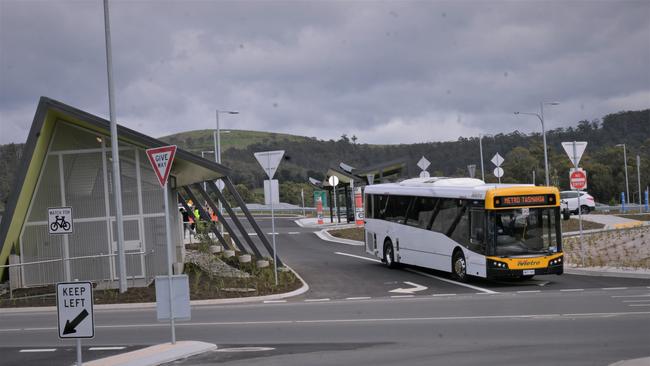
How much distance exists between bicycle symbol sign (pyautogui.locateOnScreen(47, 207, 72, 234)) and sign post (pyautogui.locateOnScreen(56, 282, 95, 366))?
26.7ft

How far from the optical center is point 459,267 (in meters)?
22.7

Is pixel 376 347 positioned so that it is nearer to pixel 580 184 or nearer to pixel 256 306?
pixel 256 306

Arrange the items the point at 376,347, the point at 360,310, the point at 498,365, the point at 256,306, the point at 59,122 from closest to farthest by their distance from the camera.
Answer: the point at 498,365, the point at 376,347, the point at 360,310, the point at 256,306, the point at 59,122

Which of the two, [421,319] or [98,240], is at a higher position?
[98,240]

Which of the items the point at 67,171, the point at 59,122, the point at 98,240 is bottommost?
the point at 98,240

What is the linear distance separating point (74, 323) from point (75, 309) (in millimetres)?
183

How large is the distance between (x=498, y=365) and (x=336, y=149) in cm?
11906

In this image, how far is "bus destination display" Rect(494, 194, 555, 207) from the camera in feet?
69.1

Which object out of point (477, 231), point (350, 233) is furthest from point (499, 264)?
point (350, 233)

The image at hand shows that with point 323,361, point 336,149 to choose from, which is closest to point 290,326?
point 323,361

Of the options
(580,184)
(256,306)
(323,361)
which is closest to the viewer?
(323,361)

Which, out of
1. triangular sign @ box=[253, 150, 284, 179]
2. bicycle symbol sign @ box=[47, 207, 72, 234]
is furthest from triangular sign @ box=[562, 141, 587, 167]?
bicycle symbol sign @ box=[47, 207, 72, 234]

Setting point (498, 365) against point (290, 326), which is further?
point (290, 326)

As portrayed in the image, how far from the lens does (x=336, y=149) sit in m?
129
